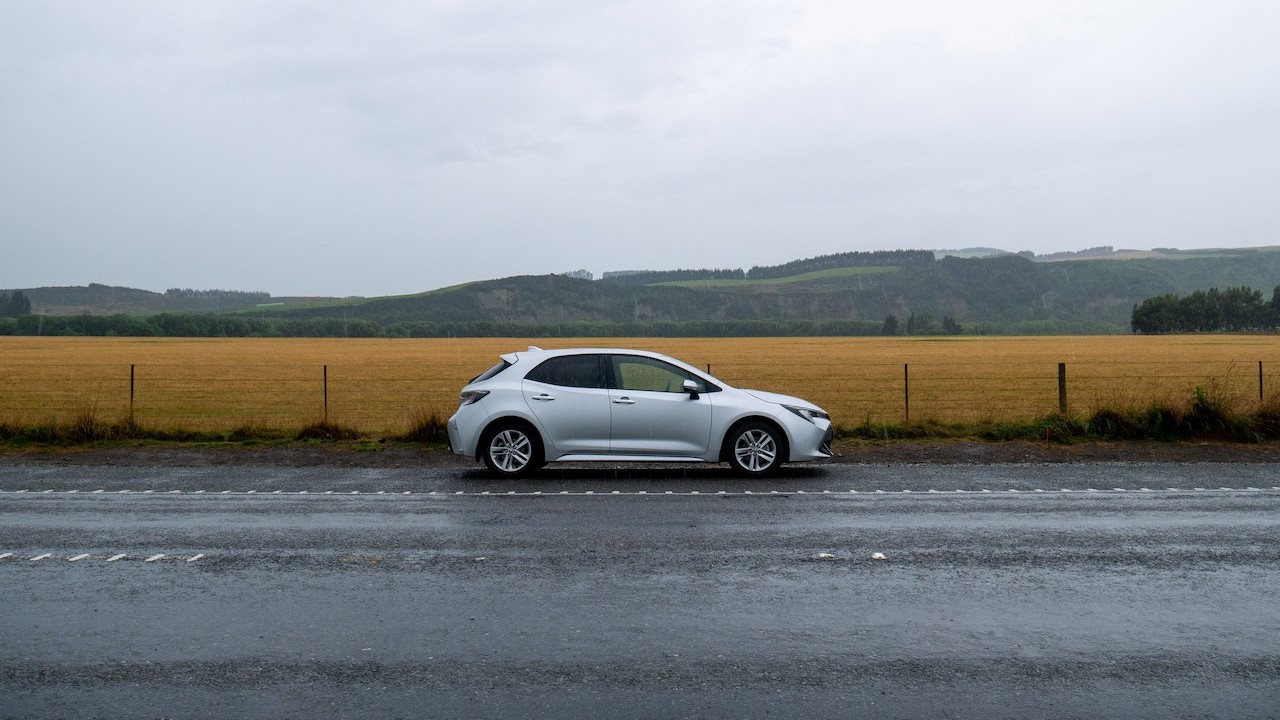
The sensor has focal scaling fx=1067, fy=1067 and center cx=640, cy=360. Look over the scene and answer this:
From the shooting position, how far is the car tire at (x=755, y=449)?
1223 cm

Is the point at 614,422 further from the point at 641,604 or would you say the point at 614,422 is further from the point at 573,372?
the point at 641,604

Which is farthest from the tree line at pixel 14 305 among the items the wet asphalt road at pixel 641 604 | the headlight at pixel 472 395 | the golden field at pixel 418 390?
the wet asphalt road at pixel 641 604

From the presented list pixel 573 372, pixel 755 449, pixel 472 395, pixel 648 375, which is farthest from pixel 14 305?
pixel 755 449

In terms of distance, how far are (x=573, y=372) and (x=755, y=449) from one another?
2.29 meters

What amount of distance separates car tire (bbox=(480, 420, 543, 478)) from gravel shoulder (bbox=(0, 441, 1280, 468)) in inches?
62.5

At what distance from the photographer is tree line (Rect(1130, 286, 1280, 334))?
13862 centimetres

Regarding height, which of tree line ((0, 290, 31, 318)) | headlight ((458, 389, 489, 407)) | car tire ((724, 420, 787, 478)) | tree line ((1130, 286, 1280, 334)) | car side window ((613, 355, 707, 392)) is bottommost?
car tire ((724, 420, 787, 478))

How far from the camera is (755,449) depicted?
12289 millimetres

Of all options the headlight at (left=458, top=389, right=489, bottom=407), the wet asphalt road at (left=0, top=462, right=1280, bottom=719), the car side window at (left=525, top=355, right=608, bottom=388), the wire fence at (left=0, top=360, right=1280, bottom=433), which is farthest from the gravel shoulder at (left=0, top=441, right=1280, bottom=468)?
the wet asphalt road at (left=0, top=462, right=1280, bottom=719)

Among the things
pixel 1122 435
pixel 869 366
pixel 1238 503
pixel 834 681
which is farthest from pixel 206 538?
pixel 869 366

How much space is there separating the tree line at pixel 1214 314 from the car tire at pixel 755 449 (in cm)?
14295

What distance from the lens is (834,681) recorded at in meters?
4.84

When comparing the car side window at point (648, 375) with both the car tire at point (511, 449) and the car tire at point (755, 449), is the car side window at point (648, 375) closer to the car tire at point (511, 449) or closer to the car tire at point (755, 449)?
the car tire at point (755, 449)

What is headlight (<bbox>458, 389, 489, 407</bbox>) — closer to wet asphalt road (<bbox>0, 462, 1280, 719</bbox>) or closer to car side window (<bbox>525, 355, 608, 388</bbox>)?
car side window (<bbox>525, 355, 608, 388</bbox>)
